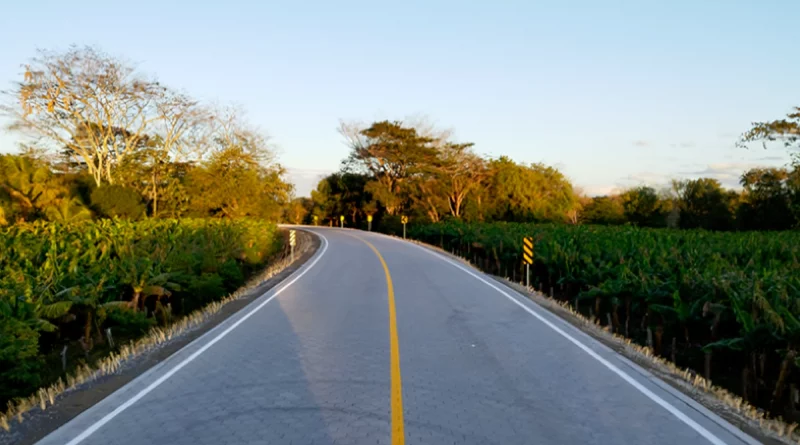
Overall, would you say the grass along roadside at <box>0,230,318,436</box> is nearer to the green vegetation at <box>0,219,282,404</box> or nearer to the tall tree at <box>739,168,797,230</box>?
the green vegetation at <box>0,219,282,404</box>

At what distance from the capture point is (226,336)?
1041 centimetres

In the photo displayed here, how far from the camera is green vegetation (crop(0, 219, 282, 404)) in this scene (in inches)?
373

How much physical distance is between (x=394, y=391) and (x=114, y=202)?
39.9m

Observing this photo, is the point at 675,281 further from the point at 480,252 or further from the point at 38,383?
the point at 480,252

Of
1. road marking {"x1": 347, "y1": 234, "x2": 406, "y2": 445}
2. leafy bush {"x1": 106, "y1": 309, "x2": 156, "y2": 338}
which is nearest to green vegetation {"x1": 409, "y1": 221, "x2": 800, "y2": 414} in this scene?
road marking {"x1": 347, "y1": 234, "x2": 406, "y2": 445}

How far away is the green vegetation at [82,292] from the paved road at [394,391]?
2552 millimetres

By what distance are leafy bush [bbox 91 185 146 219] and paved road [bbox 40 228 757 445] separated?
33867 millimetres

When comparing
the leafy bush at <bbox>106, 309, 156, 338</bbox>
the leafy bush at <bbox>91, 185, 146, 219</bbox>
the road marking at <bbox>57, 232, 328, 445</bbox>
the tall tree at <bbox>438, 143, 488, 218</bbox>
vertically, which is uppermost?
the tall tree at <bbox>438, 143, 488, 218</bbox>

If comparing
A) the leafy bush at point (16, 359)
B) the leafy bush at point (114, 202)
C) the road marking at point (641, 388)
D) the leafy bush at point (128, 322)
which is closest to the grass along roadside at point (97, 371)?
the leafy bush at point (16, 359)

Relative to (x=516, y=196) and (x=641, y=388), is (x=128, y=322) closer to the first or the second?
(x=641, y=388)

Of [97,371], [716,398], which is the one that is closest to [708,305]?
[716,398]

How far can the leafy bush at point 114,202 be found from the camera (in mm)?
41594

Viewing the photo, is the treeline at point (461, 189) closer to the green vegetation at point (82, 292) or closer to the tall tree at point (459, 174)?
the tall tree at point (459, 174)

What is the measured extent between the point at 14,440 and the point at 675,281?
12640 mm
